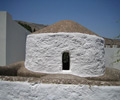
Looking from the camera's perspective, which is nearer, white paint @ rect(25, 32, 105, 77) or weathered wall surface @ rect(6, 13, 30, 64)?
white paint @ rect(25, 32, 105, 77)

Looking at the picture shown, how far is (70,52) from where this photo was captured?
191 inches

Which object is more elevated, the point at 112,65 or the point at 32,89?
the point at 32,89

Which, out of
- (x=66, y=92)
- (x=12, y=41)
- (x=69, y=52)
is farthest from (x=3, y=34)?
(x=66, y=92)

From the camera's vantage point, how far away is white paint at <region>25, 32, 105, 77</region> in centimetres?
483

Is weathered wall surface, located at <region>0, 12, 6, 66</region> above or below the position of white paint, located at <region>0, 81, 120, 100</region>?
above

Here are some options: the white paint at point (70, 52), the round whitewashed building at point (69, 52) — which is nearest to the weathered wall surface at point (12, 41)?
the round whitewashed building at point (69, 52)

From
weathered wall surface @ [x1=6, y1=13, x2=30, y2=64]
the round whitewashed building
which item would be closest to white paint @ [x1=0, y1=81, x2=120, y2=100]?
the round whitewashed building

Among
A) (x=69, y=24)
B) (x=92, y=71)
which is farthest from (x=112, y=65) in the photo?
(x=69, y=24)

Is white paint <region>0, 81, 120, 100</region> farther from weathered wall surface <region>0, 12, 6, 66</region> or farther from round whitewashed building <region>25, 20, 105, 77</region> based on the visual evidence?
weathered wall surface <region>0, 12, 6, 66</region>

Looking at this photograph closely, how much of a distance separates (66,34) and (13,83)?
11.8 feet

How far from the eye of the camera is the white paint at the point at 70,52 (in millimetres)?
4832

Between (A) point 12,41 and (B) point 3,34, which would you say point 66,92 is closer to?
(B) point 3,34

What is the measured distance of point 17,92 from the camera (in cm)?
174

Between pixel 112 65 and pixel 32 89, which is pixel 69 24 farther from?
pixel 112 65
